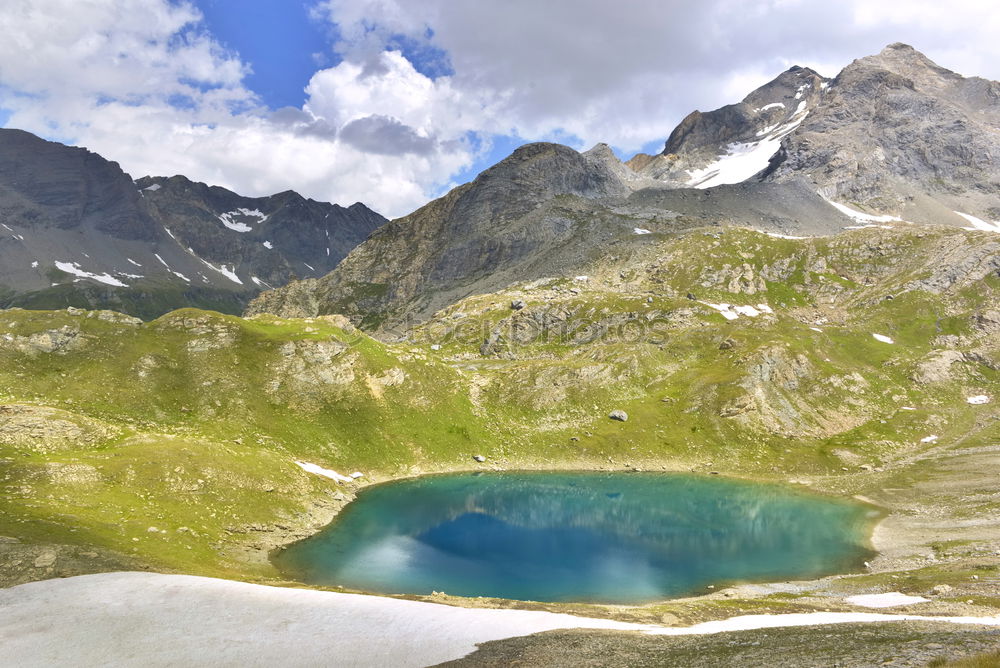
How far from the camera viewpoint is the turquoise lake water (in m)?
50.5

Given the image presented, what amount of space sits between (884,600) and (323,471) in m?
70.1

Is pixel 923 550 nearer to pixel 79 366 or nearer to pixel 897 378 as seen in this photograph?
pixel 897 378

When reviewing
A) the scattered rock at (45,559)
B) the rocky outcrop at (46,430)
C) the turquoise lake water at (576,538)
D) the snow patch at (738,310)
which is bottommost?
the turquoise lake water at (576,538)

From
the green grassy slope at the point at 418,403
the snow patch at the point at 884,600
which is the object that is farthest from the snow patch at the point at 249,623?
the green grassy slope at the point at 418,403

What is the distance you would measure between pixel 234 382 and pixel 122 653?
6786 cm

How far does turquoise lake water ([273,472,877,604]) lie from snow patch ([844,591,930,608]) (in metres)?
9.86

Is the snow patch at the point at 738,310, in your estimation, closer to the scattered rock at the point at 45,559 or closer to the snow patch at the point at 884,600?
the snow patch at the point at 884,600

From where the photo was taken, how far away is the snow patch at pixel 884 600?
4138cm

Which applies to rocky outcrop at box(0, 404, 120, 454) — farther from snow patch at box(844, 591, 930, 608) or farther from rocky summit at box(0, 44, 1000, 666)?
snow patch at box(844, 591, 930, 608)

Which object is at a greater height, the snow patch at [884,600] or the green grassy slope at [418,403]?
the green grassy slope at [418,403]

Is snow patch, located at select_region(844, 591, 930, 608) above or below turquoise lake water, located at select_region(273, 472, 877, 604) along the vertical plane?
below

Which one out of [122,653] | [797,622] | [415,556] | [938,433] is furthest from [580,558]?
[938,433]

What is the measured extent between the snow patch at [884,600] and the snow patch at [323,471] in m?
65.4

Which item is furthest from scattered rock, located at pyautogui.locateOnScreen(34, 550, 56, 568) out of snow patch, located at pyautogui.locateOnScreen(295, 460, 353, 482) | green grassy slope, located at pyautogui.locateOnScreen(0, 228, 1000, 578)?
snow patch, located at pyautogui.locateOnScreen(295, 460, 353, 482)
